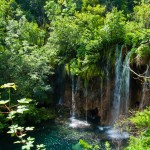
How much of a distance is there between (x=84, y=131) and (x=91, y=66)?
4039 millimetres

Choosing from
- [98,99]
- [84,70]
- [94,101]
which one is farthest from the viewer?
[94,101]

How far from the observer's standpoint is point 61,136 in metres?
16.4

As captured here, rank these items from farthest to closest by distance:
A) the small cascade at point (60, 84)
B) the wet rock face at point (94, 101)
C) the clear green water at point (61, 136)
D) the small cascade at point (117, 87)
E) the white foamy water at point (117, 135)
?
the small cascade at point (60, 84)
the wet rock face at point (94, 101)
the small cascade at point (117, 87)
the white foamy water at point (117, 135)
the clear green water at point (61, 136)

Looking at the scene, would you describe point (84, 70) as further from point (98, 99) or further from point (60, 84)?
point (60, 84)

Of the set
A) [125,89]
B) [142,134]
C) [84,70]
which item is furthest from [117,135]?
[142,134]

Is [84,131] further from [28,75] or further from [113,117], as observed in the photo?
[28,75]

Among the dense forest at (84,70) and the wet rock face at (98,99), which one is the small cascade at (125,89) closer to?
the dense forest at (84,70)

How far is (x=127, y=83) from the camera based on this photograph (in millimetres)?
17812

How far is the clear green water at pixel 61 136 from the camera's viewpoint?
50.4ft

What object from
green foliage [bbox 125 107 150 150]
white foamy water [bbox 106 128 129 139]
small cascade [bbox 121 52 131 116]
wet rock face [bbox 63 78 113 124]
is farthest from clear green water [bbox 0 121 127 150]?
green foliage [bbox 125 107 150 150]

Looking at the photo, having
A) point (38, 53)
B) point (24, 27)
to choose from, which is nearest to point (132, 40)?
point (38, 53)

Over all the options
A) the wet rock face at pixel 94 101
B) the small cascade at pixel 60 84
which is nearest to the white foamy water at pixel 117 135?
the wet rock face at pixel 94 101

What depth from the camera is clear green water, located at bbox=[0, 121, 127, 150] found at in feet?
50.4

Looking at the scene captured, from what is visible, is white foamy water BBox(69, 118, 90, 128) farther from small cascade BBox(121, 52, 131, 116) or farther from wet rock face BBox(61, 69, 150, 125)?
small cascade BBox(121, 52, 131, 116)
